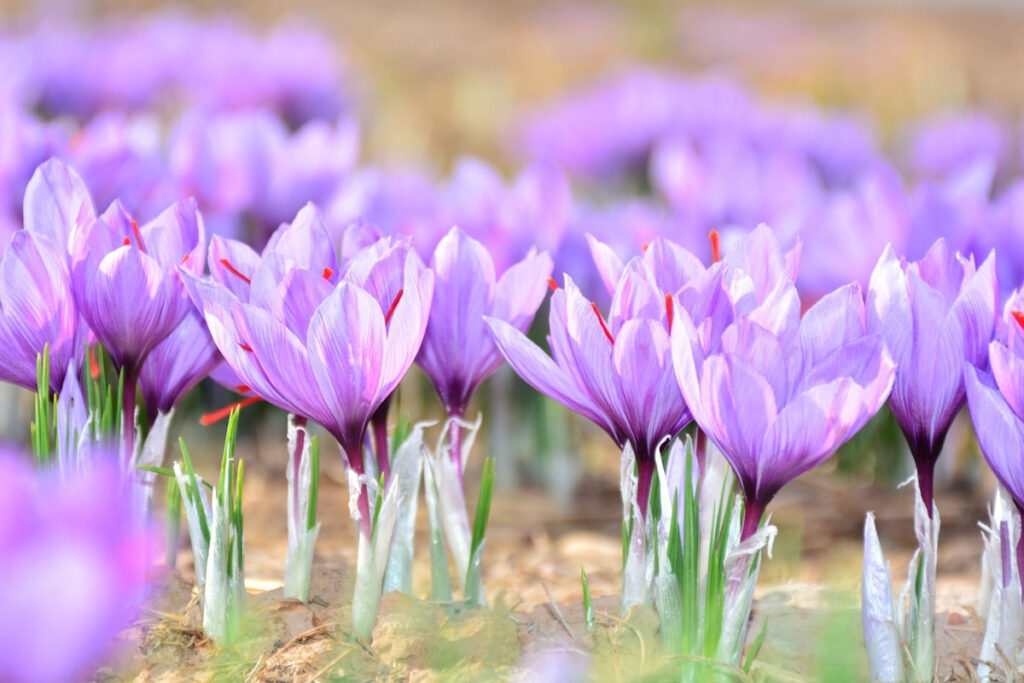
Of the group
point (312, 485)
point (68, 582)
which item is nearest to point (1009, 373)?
point (312, 485)

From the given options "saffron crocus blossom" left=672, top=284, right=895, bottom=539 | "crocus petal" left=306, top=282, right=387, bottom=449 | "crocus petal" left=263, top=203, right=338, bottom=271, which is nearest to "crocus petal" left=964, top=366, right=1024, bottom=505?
"saffron crocus blossom" left=672, top=284, right=895, bottom=539

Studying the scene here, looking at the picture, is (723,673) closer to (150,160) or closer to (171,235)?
(171,235)

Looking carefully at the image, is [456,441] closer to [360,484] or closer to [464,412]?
[464,412]

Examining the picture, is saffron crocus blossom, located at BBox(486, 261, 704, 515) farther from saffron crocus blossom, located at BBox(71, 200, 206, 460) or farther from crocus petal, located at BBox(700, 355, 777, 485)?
saffron crocus blossom, located at BBox(71, 200, 206, 460)

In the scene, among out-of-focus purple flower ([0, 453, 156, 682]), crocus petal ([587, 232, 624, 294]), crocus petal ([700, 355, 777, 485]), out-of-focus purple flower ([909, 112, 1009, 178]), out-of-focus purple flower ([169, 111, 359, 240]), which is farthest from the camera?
out-of-focus purple flower ([909, 112, 1009, 178])

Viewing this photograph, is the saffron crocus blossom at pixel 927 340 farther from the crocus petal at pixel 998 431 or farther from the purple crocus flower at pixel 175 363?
the purple crocus flower at pixel 175 363

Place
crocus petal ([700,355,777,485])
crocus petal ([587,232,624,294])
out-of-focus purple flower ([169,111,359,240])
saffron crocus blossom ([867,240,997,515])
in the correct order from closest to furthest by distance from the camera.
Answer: crocus petal ([700,355,777,485]) < saffron crocus blossom ([867,240,997,515]) < crocus petal ([587,232,624,294]) < out-of-focus purple flower ([169,111,359,240])
